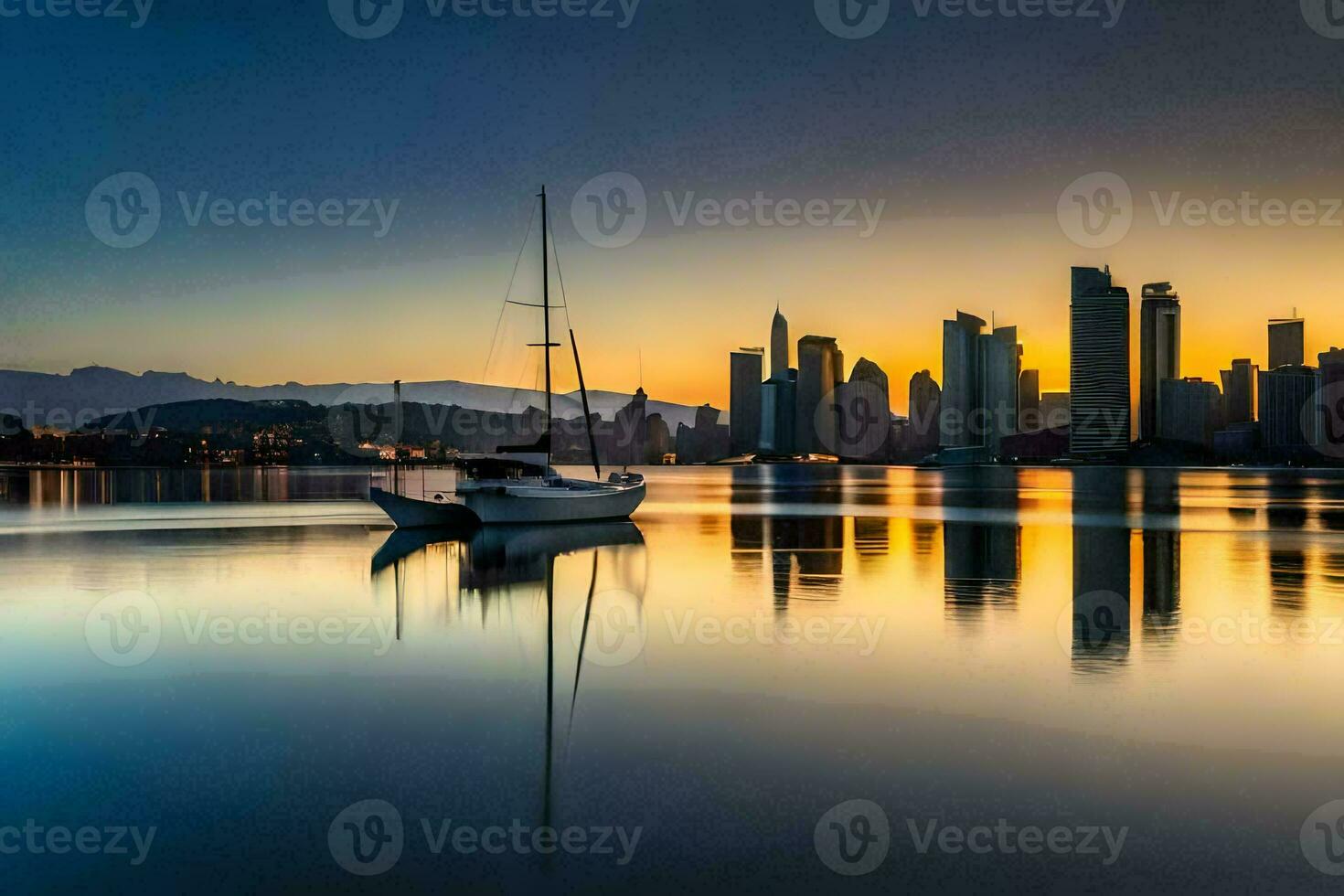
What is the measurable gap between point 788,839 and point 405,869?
9.71 ft

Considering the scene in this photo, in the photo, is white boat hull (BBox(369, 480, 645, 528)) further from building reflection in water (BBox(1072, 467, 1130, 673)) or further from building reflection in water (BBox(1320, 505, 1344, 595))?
building reflection in water (BBox(1320, 505, 1344, 595))

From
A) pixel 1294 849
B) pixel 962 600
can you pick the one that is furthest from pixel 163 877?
Answer: pixel 962 600

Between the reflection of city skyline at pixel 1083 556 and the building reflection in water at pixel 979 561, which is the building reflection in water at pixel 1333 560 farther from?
the building reflection in water at pixel 979 561

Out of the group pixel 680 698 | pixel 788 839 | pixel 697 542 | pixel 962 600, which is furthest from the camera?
pixel 697 542

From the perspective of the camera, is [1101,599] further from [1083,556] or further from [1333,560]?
[1333,560]

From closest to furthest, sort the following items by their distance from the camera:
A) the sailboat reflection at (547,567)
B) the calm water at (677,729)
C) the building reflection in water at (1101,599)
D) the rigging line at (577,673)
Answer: the calm water at (677,729) → the rigging line at (577,673) → the building reflection in water at (1101,599) → the sailboat reflection at (547,567)

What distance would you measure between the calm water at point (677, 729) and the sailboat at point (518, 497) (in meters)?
13.4

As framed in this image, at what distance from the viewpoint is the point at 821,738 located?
11047 millimetres

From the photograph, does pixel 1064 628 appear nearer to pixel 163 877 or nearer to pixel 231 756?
pixel 231 756

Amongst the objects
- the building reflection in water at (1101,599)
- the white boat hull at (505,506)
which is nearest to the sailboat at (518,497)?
the white boat hull at (505,506)

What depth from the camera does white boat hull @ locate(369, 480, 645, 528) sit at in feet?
130

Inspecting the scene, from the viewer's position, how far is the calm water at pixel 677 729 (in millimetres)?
7883

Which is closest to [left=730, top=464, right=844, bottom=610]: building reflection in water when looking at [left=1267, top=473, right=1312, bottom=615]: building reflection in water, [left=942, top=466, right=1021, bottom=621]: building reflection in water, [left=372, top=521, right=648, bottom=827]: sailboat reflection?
[left=942, top=466, right=1021, bottom=621]: building reflection in water

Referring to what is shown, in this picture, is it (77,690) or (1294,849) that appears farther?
(77,690)
